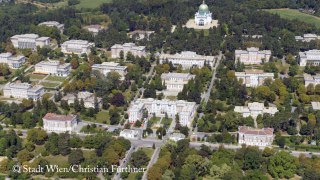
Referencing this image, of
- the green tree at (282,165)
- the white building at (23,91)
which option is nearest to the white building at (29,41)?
the white building at (23,91)

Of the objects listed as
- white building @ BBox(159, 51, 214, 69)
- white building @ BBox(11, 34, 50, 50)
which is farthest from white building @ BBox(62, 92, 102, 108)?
white building @ BBox(11, 34, 50, 50)

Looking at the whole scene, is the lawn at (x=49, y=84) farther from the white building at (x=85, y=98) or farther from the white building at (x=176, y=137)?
Result: the white building at (x=176, y=137)

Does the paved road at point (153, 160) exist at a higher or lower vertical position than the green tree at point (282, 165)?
lower

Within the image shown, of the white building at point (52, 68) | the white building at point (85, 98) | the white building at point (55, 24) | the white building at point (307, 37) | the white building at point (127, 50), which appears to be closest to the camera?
the white building at point (85, 98)

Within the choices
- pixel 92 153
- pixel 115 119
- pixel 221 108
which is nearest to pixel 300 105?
pixel 221 108

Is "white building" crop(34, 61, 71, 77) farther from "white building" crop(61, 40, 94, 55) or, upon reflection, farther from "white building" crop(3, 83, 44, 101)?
"white building" crop(61, 40, 94, 55)

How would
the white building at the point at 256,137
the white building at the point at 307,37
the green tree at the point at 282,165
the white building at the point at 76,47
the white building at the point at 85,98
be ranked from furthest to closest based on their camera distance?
1. the white building at the point at 307,37
2. the white building at the point at 76,47
3. the white building at the point at 85,98
4. the white building at the point at 256,137
5. the green tree at the point at 282,165

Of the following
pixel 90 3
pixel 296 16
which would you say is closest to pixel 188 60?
pixel 296 16

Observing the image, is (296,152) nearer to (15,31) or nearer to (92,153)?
(92,153)
